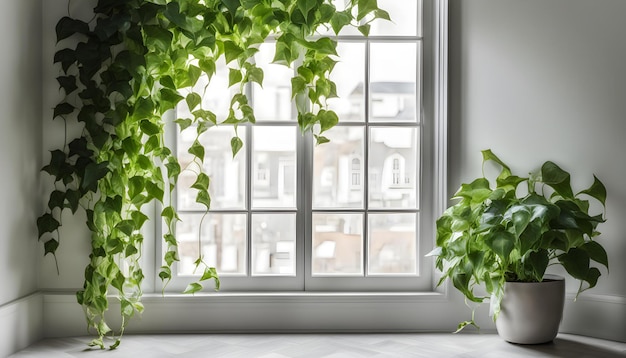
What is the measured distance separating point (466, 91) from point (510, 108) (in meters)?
0.20

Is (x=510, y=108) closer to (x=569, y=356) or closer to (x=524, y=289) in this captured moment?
(x=524, y=289)

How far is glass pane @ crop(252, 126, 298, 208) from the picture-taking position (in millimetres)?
2828

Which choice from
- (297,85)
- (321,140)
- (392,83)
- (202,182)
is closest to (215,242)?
(202,182)

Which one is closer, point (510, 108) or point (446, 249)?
point (446, 249)

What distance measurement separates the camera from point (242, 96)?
2.64m

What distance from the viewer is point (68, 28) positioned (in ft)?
8.42

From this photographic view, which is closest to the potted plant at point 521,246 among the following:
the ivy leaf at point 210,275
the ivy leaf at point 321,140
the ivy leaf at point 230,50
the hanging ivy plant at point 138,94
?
the ivy leaf at point 321,140

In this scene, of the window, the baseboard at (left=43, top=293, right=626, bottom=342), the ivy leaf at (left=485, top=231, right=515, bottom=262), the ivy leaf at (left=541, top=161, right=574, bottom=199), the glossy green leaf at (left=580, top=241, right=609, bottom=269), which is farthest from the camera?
the window

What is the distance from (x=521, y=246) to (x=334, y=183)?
897 millimetres

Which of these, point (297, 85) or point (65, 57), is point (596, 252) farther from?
point (65, 57)

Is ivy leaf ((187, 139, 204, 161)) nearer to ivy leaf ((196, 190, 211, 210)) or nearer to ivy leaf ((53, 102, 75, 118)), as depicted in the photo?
ivy leaf ((196, 190, 211, 210))

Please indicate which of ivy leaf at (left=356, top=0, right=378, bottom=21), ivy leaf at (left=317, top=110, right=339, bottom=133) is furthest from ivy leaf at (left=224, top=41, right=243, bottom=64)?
ivy leaf at (left=356, top=0, right=378, bottom=21)

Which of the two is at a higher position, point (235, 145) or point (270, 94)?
point (270, 94)

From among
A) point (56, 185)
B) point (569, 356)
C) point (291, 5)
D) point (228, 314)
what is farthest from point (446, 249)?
point (56, 185)
